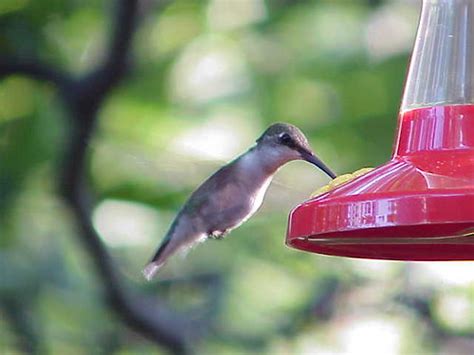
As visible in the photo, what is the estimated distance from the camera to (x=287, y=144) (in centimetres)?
446

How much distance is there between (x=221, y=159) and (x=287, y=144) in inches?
142

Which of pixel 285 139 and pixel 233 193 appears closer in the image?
pixel 285 139

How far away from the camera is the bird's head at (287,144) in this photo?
4.38m

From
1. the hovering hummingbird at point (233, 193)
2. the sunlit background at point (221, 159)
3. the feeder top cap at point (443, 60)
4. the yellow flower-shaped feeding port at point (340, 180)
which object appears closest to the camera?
the yellow flower-shaped feeding port at point (340, 180)

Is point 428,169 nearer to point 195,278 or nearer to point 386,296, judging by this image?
point 386,296

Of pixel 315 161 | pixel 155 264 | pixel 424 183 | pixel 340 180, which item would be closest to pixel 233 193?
pixel 155 264

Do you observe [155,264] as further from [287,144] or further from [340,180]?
[340,180]

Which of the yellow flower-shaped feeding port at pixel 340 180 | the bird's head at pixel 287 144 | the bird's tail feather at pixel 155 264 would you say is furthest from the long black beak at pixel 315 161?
the bird's tail feather at pixel 155 264

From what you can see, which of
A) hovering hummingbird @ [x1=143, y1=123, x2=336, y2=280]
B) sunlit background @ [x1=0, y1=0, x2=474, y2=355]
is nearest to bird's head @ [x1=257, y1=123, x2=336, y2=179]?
hovering hummingbird @ [x1=143, y1=123, x2=336, y2=280]

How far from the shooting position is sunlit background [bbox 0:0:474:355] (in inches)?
304

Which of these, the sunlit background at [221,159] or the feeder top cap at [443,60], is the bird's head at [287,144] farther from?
the sunlit background at [221,159]

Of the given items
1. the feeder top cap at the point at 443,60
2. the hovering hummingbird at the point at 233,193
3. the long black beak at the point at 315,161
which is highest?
the feeder top cap at the point at 443,60

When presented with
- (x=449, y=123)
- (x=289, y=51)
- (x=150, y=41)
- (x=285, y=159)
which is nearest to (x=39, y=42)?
(x=150, y=41)

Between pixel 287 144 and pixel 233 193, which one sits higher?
pixel 287 144
